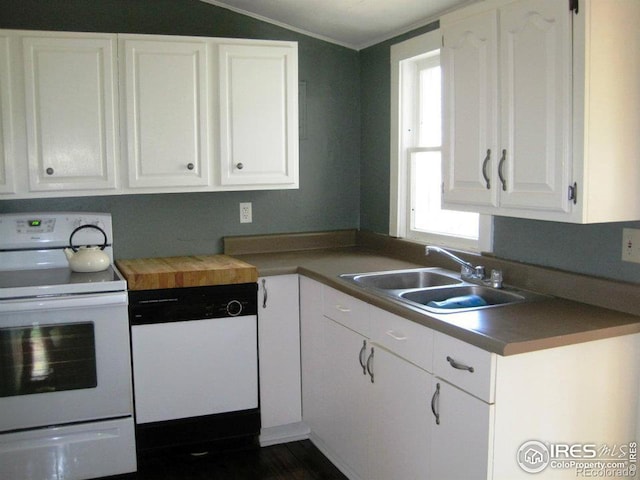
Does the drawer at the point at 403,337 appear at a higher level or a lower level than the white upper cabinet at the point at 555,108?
lower

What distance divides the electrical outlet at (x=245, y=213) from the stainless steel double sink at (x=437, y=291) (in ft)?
3.24

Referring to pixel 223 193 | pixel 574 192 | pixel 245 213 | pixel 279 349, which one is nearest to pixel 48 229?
pixel 223 193

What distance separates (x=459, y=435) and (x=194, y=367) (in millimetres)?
1464

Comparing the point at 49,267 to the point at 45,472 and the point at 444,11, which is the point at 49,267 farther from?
the point at 444,11

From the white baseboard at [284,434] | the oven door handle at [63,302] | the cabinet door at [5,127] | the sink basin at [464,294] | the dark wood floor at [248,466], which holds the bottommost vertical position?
the dark wood floor at [248,466]

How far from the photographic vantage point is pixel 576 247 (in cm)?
237

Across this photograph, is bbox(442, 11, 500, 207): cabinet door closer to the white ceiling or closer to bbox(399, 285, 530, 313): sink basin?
bbox(399, 285, 530, 313): sink basin

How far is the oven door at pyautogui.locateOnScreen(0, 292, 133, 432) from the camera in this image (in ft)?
8.98

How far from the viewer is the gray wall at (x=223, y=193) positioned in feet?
10.8

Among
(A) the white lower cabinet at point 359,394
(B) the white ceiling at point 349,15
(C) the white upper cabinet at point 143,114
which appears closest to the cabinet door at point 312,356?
(A) the white lower cabinet at point 359,394

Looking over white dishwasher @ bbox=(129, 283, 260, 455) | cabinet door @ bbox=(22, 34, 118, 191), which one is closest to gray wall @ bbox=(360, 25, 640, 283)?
white dishwasher @ bbox=(129, 283, 260, 455)

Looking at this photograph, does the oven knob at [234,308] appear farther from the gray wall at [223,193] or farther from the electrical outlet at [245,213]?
the electrical outlet at [245,213]

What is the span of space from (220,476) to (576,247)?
1.85m

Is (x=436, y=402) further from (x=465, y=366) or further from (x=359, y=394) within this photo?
(x=359, y=394)
